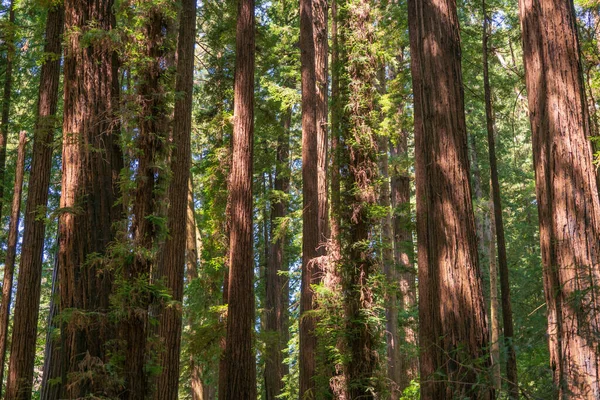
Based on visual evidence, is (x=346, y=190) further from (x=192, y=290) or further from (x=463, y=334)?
(x=192, y=290)

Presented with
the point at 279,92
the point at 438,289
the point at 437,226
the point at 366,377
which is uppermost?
the point at 279,92

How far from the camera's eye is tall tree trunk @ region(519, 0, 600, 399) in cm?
550

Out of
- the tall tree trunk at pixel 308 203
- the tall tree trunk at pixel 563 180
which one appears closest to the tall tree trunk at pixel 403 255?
the tall tree trunk at pixel 308 203

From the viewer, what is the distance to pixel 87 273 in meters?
7.57

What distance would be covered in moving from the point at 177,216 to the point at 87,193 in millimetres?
4215

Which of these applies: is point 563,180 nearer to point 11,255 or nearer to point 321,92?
point 321,92

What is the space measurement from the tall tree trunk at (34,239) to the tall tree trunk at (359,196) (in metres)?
5.97

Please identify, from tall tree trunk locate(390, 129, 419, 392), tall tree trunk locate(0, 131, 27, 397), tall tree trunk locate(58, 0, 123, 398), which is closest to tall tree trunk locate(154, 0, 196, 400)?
tall tree trunk locate(58, 0, 123, 398)

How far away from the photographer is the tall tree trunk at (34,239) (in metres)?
12.0

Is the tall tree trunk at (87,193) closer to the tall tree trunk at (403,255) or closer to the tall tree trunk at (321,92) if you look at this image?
the tall tree trunk at (321,92)

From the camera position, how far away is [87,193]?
787 centimetres

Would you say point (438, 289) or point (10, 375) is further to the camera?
point (10, 375)

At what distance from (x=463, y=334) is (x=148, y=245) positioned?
4519mm

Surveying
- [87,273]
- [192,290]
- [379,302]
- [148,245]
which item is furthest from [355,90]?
[192,290]
